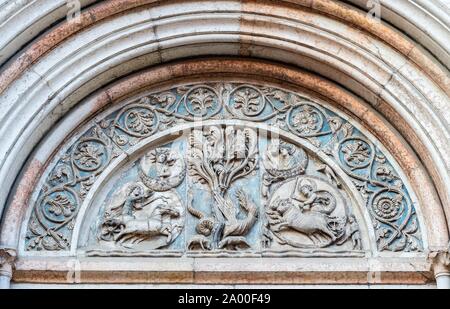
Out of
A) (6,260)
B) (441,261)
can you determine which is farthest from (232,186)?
(6,260)

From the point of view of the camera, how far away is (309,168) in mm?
8977

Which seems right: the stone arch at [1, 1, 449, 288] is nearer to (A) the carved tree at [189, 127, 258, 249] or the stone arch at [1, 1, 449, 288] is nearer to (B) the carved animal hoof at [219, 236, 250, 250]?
(A) the carved tree at [189, 127, 258, 249]

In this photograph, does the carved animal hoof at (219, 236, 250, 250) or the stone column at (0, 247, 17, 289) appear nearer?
the stone column at (0, 247, 17, 289)

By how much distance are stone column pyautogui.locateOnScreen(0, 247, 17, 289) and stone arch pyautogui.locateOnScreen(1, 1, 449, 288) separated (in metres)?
0.14

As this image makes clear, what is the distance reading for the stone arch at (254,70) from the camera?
27.8 feet

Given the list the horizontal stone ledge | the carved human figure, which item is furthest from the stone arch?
the carved human figure

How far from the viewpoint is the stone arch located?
8469 millimetres

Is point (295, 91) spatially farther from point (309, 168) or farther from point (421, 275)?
point (421, 275)

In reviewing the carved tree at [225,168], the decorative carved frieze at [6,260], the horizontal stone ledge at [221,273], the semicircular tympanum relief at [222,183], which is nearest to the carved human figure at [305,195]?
the semicircular tympanum relief at [222,183]

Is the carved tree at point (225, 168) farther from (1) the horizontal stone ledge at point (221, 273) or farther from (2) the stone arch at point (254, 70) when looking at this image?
(2) the stone arch at point (254, 70)

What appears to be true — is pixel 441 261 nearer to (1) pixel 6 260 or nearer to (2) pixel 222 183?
(2) pixel 222 183

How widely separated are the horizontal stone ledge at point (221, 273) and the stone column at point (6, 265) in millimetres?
100

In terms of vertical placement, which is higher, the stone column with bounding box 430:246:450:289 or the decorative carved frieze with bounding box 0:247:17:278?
the decorative carved frieze with bounding box 0:247:17:278
